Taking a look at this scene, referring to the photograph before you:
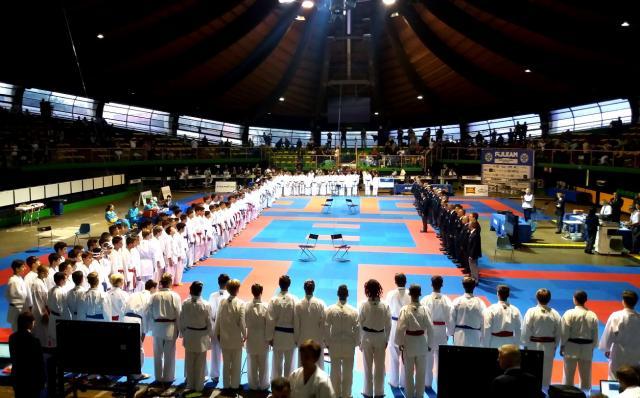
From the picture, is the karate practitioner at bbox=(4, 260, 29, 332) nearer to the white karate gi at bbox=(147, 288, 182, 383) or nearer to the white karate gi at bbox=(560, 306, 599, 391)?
the white karate gi at bbox=(147, 288, 182, 383)

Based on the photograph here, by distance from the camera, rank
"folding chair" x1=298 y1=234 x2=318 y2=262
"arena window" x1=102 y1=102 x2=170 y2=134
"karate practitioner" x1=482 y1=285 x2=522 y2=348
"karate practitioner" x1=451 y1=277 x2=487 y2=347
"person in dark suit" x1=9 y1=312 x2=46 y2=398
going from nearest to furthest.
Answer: "person in dark suit" x1=9 y1=312 x2=46 y2=398 → "karate practitioner" x1=482 y1=285 x2=522 y2=348 → "karate practitioner" x1=451 y1=277 x2=487 y2=347 → "folding chair" x1=298 y1=234 x2=318 y2=262 → "arena window" x1=102 y1=102 x2=170 y2=134

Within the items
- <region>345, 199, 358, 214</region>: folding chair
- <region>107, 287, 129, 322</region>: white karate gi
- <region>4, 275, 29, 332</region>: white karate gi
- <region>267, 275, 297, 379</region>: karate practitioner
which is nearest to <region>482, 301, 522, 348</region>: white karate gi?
<region>267, 275, 297, 379</region>: karate practitioner

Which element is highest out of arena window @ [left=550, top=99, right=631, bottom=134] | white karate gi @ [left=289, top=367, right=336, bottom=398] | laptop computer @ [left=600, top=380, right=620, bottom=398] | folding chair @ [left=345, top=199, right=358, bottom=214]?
arena window @ [left=550, top=99, right=631, bottom=134]

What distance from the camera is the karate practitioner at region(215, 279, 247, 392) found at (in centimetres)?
746

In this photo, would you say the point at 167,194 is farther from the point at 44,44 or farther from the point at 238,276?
the point at 238,276

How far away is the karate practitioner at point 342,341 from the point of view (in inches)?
282

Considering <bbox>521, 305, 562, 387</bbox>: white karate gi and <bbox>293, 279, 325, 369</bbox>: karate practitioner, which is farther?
<bbox>293, 279, 325, 369</bbox>: karate practitioner

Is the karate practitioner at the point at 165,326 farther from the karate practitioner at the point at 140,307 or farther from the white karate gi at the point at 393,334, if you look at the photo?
the white karate gi at the point at 393,334

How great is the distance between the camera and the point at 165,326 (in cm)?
769

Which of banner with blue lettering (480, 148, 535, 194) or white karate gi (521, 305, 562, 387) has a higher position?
banner with blue lettering (480, 148, 535, 194)

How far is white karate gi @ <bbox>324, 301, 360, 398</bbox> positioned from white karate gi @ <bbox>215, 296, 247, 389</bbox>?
54.8 inches

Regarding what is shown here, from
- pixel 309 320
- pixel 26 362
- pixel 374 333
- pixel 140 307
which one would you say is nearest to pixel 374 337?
pixel 374 333

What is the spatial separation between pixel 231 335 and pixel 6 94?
31.0m

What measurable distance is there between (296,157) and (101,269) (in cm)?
3062
